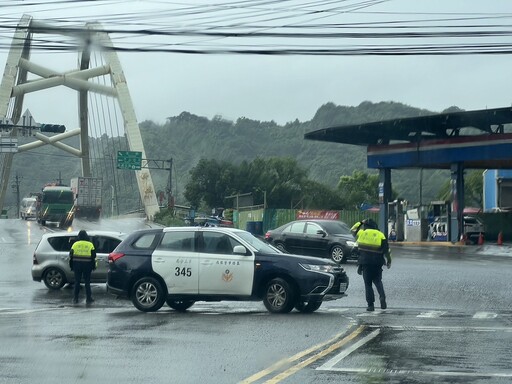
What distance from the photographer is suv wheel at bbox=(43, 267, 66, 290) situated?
23312 mm

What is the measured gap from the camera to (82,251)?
2008 cm

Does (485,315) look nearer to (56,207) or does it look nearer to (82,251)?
(82,251)

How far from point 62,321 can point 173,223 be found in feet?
166

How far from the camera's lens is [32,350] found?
12125 mm

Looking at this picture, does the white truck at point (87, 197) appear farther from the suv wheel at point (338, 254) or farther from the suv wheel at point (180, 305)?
the suv wheel at point (180, 305)

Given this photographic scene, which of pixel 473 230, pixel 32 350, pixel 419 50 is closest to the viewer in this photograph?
pixel 32 350

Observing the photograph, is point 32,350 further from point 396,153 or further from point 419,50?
point 396,153

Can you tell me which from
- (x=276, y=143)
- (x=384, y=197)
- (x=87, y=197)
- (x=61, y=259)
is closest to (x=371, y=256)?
(x=61, y=259)

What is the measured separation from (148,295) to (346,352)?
645 centimetres

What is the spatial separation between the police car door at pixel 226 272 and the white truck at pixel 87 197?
5835 centimetres

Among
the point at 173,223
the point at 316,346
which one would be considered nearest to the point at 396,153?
the point at 173,223

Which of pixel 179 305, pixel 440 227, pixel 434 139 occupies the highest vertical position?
pixel 434 139

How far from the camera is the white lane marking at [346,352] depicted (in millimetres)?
10500

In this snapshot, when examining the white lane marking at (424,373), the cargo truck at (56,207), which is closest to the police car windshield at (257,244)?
the white lane marking at (424,373)
